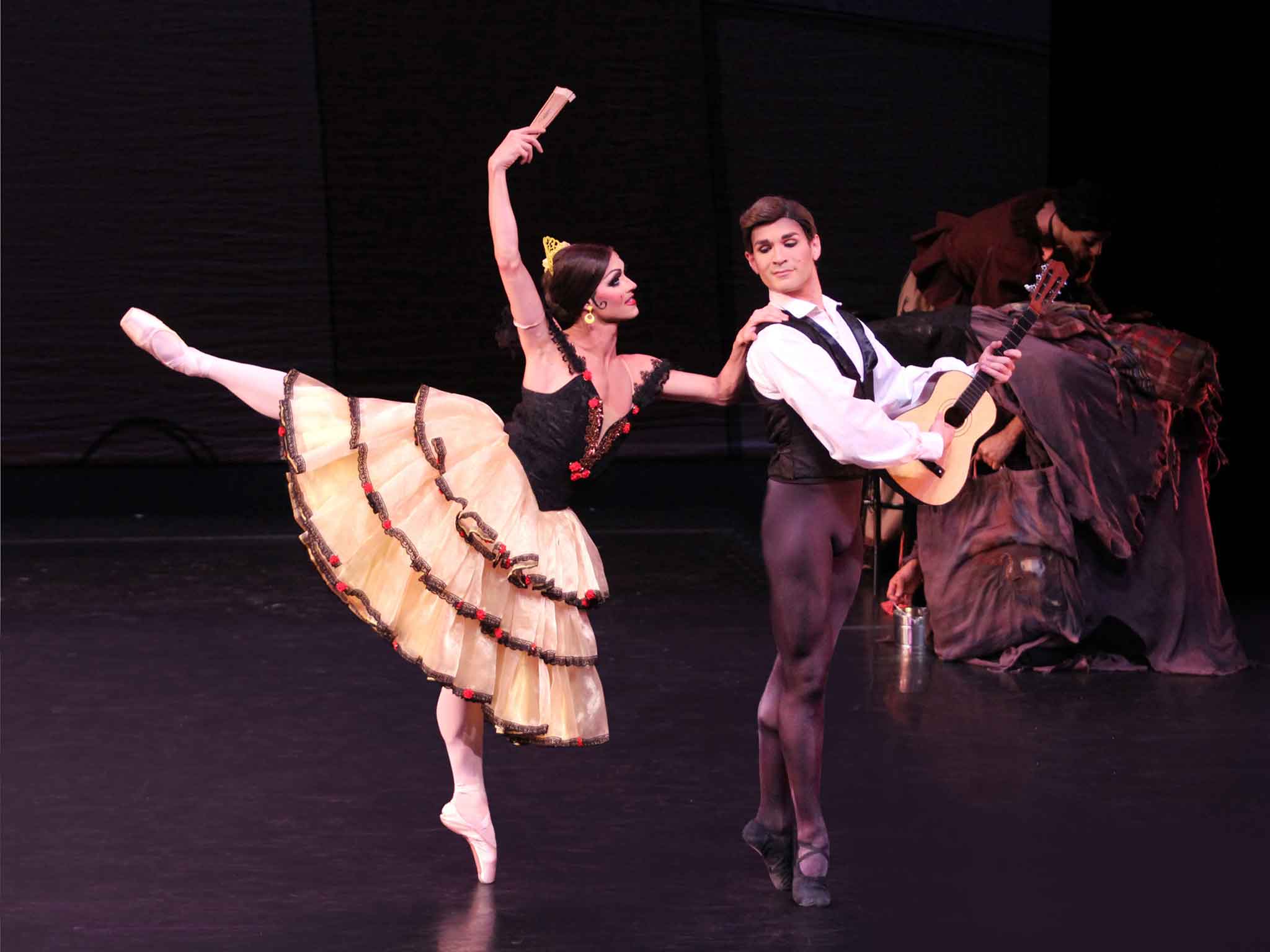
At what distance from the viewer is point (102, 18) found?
847cm

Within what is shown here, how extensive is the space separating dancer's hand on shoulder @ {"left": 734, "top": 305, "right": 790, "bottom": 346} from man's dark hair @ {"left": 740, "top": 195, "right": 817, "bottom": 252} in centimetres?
12

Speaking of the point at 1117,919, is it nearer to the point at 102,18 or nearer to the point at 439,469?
the point at 439,469

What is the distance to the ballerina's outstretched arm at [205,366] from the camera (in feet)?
10.2

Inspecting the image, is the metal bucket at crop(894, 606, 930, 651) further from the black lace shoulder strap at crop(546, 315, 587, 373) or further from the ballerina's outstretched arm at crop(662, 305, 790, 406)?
the black lace shoulder strap at crop(546, 315, 587, 373)

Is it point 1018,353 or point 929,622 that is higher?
point 1018,353

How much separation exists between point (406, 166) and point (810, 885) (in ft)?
20.4

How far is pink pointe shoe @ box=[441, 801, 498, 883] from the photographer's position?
323 cm

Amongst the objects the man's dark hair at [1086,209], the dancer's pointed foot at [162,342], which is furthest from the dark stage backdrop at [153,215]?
the dancer's pointed foot at [162,342]

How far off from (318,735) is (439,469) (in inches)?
55.5

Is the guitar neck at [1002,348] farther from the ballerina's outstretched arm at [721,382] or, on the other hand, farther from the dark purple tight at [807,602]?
the ballerina's outstretched arm at [721,382]

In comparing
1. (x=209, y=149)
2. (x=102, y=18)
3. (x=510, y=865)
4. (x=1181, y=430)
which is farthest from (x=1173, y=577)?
(x=102, y=18)

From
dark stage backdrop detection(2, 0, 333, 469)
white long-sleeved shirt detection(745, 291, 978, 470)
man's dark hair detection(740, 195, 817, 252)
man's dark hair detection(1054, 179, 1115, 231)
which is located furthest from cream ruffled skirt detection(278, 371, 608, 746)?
dark stage backdrop detection(2, 0, 333, 469)

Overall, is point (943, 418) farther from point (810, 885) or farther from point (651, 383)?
point (810, 885)

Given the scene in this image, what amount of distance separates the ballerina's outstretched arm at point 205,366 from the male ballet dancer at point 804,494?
890mm
